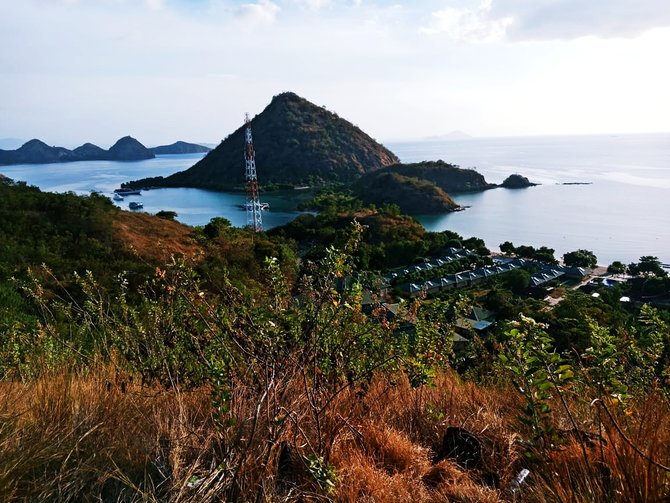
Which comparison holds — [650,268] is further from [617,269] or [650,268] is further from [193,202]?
[193,202]

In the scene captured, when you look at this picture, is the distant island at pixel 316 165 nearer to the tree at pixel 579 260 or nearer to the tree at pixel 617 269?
the tree at pixel 579 260

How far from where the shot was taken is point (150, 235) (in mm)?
18812

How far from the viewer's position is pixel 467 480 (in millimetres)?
1772

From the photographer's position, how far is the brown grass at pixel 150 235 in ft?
52.2

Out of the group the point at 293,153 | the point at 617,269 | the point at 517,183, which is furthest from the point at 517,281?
the point at 293,153

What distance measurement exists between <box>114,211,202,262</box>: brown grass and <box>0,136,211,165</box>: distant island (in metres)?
137

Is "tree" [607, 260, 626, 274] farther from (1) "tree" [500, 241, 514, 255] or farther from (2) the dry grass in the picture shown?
(2) the dry grass

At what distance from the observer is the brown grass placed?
626 inches

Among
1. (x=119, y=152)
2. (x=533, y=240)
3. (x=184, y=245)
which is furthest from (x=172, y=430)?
(x=119, y=152)

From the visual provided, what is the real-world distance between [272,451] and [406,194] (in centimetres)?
5740

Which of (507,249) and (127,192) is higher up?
(127,192)

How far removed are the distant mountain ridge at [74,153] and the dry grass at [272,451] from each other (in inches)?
6155

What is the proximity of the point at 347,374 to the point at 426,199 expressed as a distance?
54291mm

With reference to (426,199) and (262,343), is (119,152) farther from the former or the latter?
(262,343)
